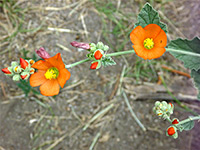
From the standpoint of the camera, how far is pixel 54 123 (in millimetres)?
2521

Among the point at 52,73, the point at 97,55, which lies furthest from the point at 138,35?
the point at 52,73

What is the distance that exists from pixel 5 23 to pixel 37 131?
4.46 feet

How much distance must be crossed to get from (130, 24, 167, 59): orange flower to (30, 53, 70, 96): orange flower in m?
0.60

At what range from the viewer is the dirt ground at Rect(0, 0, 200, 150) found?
248 centimetres

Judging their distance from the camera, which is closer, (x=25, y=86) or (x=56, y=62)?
(x=56, y=62)

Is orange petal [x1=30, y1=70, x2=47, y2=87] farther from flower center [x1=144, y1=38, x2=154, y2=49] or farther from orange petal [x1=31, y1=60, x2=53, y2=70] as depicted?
flower center [x1=144, y1=38, x2=154, y2=49]

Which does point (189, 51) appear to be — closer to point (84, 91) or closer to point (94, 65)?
point (94, 65)

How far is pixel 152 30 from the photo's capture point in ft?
5.55

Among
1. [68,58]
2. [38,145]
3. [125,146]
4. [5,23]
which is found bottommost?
[125,146]

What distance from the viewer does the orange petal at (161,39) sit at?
1.61 metres

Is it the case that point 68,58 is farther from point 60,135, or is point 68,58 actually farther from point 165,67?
point 165,67

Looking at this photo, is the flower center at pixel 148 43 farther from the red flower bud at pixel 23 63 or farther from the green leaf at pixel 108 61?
the red flower bud at pixel 23 63

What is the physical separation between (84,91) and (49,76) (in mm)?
974

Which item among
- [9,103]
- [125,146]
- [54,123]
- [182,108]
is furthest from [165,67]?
[9,103]
